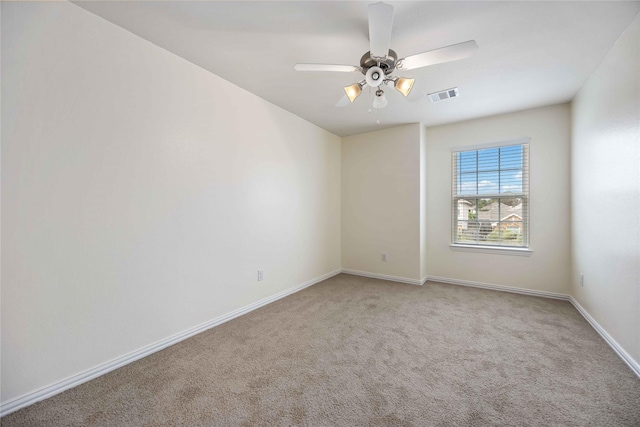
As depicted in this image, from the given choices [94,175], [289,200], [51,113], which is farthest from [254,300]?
[51,113]

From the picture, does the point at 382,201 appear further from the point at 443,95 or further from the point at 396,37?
the point at 396,37

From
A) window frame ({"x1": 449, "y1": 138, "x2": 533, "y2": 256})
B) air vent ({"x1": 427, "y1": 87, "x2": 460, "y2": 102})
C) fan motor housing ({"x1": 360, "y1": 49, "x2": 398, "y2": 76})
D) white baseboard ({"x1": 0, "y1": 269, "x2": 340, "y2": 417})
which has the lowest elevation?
white baseboard ({"x1": 0, "y1": 269, "x2": 340, "y2": 417})

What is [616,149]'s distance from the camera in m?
2.15

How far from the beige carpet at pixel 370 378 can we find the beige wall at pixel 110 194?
1.13 feet

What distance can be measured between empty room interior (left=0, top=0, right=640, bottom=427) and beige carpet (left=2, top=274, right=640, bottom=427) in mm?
17

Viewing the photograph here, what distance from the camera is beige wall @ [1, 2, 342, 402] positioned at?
154 cm

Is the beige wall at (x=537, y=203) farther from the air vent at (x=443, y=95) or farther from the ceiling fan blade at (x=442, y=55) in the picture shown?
the ceiling fan blade at (x=442, y=55)

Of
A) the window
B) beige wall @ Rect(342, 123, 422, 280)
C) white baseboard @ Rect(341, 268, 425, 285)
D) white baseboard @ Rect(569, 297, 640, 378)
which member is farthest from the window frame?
white baseboard @ Rect(569, 297, 640, 378)

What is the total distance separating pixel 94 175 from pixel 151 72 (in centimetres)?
97

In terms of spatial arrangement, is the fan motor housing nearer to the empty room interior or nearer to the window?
the empty room interior

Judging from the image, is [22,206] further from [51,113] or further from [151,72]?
[151,72]

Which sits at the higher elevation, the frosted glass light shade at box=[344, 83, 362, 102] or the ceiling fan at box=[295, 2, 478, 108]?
the ceiling fan at box=[295, 2, 478, 108]

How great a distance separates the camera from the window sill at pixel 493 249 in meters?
3.57

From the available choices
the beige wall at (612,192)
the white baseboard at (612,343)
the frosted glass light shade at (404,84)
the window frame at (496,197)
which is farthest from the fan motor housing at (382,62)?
the white baseboard at (612,343)
